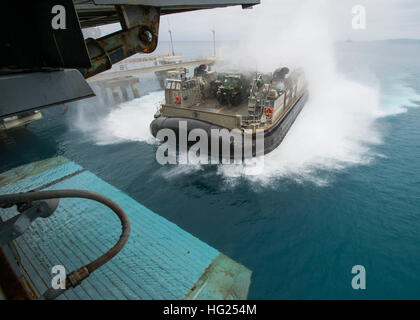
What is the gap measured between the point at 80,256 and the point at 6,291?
8.09 m

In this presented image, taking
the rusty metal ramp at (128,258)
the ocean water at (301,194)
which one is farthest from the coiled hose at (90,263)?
the ocean water at (301,194)

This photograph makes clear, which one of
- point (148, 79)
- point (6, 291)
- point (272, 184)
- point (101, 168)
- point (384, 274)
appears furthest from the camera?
point (148, 79)

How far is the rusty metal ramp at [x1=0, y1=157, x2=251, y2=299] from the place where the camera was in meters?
7.24

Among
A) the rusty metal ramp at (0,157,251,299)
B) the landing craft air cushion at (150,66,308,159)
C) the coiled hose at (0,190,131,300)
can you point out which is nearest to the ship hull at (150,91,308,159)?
the landing craft air cushion at (150,66,308,159)

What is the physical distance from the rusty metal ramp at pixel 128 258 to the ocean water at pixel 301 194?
1.35 metres

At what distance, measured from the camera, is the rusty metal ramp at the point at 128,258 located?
7.24 m

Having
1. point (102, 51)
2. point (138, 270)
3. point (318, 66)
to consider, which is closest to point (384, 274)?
point (138, 270)

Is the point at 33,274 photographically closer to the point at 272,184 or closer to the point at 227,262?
the point at 227,262

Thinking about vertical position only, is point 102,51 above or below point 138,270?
above

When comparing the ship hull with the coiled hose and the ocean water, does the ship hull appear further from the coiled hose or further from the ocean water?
the coiled hose

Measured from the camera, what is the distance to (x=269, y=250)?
1014 cm

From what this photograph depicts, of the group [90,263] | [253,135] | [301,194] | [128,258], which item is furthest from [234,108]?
[90,263]

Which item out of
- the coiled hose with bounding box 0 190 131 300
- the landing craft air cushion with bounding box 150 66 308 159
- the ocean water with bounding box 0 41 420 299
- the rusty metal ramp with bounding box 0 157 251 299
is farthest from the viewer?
the landing craft air cushion with bounding box 150 66 308 159

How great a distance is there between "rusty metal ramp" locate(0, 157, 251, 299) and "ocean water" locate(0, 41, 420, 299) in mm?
1345
